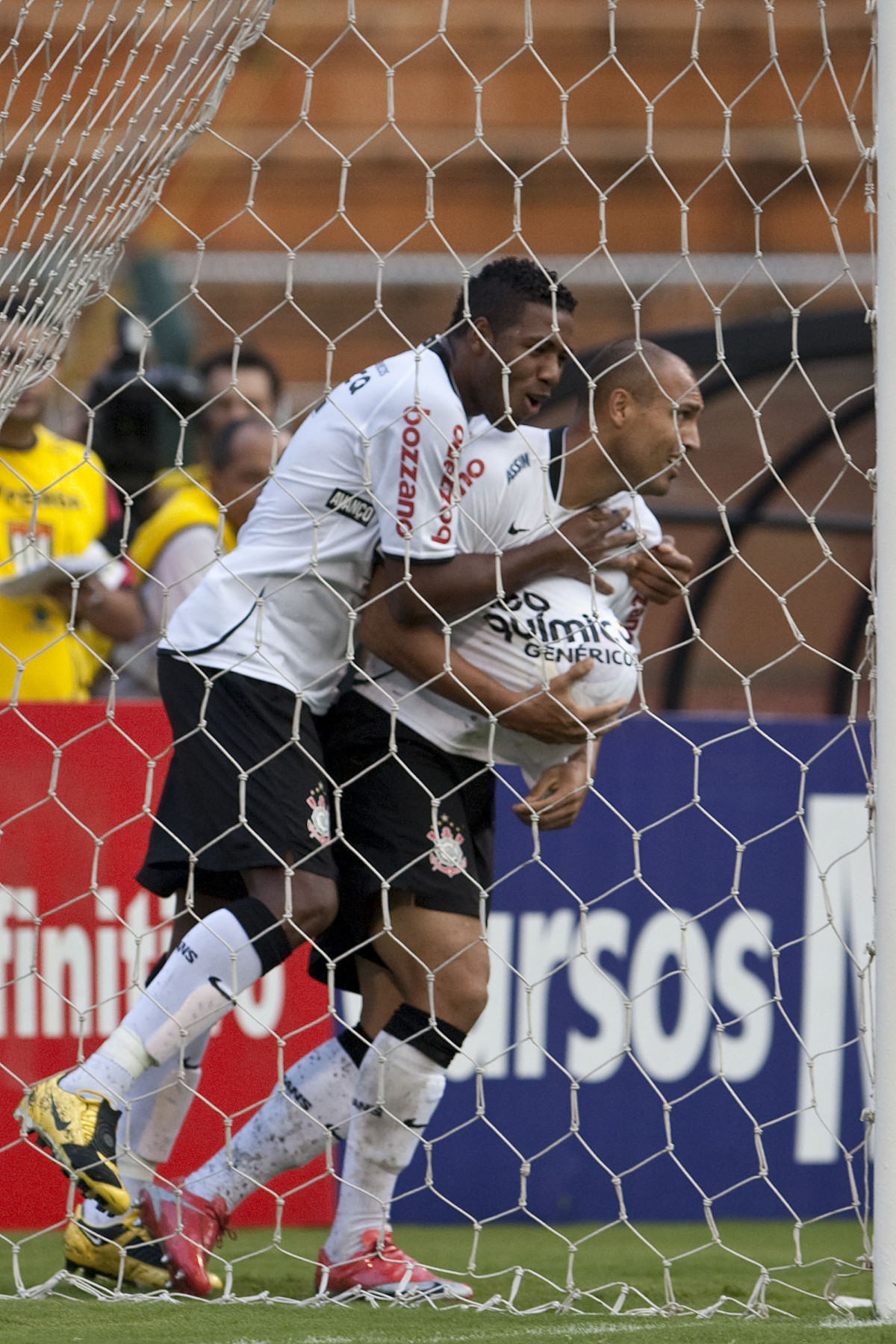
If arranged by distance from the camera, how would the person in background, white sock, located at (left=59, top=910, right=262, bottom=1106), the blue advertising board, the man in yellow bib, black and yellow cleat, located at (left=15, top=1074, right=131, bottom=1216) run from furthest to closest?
the person in background < the man in yellow bib < the blue advertising board < white sock, located at (left=59, top=910, right=262, bottom=1106) < black and yellow cleat, located at (left=15, top=1074, right=131, bottom=1216)

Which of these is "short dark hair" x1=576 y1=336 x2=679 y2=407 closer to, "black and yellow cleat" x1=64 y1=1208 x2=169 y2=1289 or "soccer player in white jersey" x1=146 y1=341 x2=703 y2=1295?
"soccer player in white jersey" x1=146 y1=341 x2=703 y2=1295

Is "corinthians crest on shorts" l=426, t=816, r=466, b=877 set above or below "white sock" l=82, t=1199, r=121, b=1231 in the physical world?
above

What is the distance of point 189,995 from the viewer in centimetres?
283

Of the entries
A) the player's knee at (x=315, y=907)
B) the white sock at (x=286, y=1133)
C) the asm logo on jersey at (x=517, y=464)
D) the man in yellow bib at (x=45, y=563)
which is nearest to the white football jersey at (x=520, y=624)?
the asm logo on jersey at (x=517, y=464)

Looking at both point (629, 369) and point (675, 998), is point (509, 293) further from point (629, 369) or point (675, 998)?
point (675, 998)

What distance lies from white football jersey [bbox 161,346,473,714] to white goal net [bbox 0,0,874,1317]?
0.02m

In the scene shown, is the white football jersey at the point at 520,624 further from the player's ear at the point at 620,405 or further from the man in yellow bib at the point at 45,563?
the man in yellow bib at the point at 45,563

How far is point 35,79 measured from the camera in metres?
5.79

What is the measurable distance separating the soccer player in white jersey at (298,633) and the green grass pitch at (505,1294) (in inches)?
11.9

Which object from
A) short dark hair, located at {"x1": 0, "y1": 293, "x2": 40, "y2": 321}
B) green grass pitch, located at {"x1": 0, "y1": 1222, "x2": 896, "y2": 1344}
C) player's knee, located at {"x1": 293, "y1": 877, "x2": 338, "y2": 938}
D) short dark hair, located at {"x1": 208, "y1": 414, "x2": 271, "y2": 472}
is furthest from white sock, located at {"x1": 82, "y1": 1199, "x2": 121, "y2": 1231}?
short dark hair, located at {"x1": 208, "y1": 414, "x2": 271, "y2": 472}

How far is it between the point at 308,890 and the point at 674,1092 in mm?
1650

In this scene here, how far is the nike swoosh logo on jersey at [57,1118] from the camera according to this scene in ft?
8.63

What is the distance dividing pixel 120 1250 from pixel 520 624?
1.25 meters

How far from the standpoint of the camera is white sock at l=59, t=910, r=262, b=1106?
2801 millimetres
